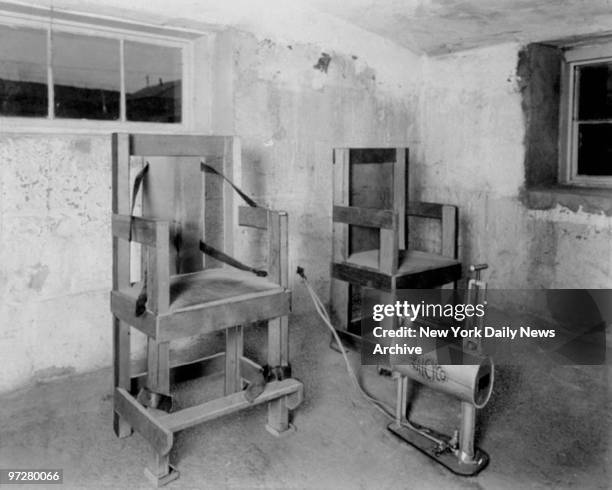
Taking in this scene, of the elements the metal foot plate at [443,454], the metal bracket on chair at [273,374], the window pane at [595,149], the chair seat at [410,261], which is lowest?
the metal foot plate at [443,454]

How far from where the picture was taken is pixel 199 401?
2461mm

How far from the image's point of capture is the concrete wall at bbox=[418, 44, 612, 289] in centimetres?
322

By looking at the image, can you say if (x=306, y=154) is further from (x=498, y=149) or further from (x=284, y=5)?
(x=498, y=149)

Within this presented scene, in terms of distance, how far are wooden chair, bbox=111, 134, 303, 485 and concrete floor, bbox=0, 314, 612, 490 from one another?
4.4 inches

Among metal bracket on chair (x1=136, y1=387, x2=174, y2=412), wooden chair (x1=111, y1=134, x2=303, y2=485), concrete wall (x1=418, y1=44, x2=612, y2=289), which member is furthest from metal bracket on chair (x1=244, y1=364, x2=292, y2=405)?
concrete wall (x1=418, y1=44, x2=612, y2=289)

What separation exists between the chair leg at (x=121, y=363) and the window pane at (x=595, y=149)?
2.74 m

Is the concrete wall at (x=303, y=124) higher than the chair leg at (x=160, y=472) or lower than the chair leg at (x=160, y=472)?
higher

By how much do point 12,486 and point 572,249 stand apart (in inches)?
113

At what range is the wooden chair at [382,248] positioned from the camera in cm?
268

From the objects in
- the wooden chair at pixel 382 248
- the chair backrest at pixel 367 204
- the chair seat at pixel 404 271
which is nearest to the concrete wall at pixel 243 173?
the chair backrest at pixel 367 204

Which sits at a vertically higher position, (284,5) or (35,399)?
(284,5)

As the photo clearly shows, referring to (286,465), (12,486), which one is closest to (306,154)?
(286,465)

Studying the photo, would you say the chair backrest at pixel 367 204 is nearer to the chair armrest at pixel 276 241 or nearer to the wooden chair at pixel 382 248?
the wooden chair at pixel 382 248

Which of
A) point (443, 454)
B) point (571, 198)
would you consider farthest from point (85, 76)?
point (571, 198)
